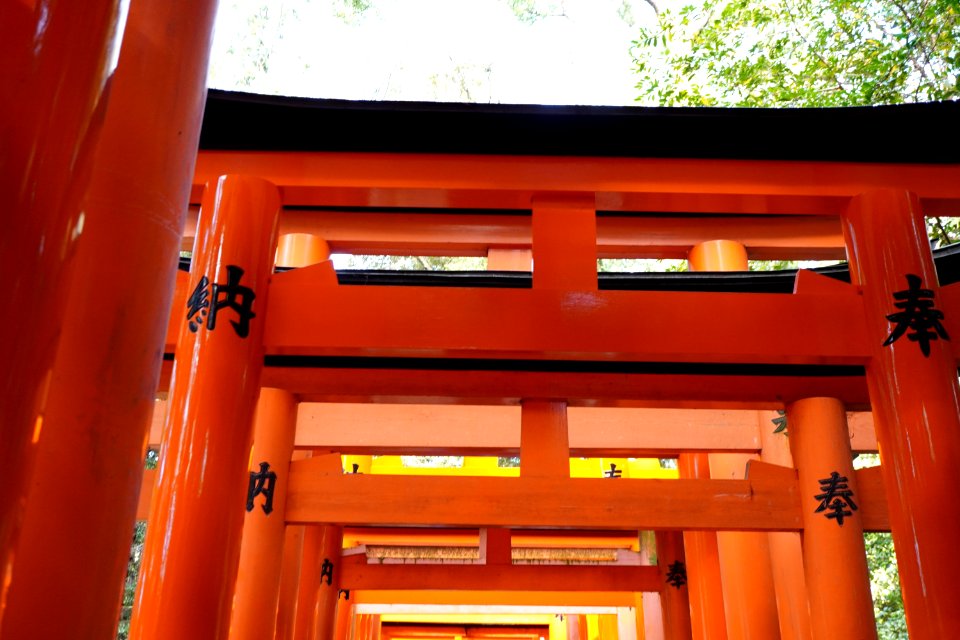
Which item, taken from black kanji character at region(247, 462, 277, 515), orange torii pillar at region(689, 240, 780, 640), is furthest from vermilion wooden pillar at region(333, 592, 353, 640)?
black kanji character at region(247, 462, 277, 515)

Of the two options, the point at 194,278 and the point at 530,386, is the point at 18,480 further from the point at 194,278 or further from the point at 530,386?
the point at 530,386

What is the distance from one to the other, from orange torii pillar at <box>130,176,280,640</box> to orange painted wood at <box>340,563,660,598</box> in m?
4.68

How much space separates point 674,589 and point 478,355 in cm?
561

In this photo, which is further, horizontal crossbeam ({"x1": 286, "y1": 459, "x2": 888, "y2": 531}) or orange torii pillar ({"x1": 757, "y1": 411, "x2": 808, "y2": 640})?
orange torii pillar ({"x1": 757, "y1": 411, "x2": 808, "y2": 640})

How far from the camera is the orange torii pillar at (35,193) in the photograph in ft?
3.37

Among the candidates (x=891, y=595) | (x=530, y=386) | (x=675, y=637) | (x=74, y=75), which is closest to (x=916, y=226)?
(x=530, y=386)

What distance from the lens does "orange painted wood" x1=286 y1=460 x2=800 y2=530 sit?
442 centimetres

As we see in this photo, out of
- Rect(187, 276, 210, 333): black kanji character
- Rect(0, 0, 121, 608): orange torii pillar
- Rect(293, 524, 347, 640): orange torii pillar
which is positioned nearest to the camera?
Rect(0, 0, 121, 608): orange torii pillar

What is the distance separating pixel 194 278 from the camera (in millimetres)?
3992

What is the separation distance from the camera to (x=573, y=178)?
4.39 meters

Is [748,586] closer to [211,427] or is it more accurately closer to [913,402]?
[913,402]

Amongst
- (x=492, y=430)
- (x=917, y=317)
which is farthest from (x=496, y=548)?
(x=917, y=317)

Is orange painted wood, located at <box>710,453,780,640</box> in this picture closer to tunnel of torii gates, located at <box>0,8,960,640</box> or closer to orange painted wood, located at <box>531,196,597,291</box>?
Answer: tunnel of torii gates, located at <box>0,8,960,640</box>

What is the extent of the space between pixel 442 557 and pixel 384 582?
2.20 metres
